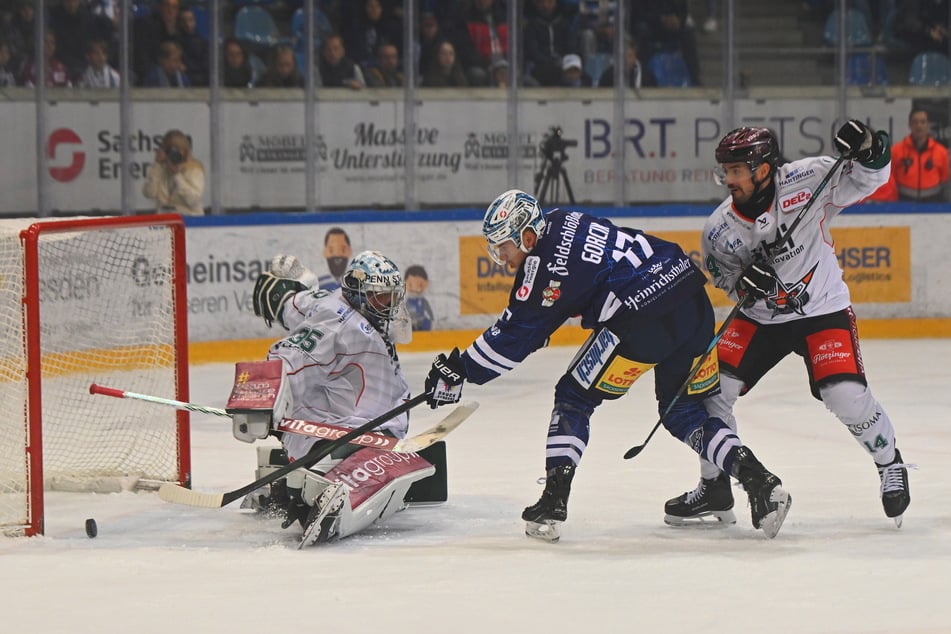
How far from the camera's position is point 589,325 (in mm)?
4277

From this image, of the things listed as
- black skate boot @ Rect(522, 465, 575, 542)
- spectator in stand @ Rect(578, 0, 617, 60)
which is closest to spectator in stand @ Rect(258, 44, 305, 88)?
spectator in stand @ Rect(578, 0, 617, 60)

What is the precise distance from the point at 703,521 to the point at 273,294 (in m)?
1.44

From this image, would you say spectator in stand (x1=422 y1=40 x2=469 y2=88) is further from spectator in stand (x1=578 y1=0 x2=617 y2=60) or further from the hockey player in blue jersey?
the hockey player in blue jersey

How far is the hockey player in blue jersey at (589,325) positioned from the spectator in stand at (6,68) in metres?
5.15

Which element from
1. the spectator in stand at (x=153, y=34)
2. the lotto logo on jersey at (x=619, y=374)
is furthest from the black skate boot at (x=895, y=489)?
the spectator in stand at (x=153, y=34)

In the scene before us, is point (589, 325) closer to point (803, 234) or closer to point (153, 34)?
point (803, 234)

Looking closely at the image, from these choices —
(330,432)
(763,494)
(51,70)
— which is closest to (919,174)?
(51,70)

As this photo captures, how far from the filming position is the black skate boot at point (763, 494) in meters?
4.20

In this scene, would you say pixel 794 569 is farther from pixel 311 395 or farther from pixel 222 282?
pixel 222 282

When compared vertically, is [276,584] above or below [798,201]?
below

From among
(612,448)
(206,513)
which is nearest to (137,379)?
(206,513)

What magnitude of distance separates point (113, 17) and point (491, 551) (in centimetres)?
551

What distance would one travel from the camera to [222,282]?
8.51m

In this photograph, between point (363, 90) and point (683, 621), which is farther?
point (363, 90)
